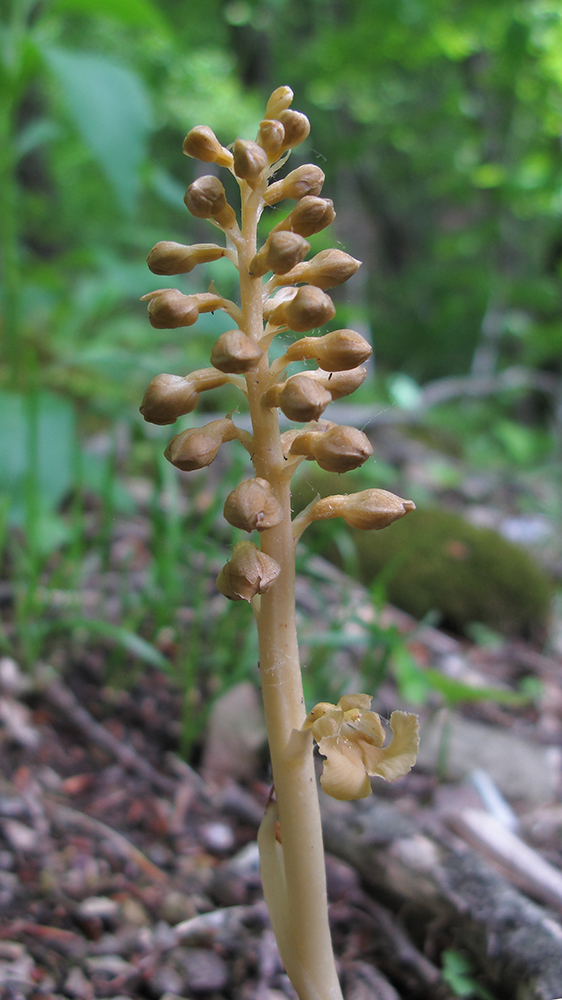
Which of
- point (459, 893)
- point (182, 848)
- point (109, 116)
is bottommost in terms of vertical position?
point (459, 893)

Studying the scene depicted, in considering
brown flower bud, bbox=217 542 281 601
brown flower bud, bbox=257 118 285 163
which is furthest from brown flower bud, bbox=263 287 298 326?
brown flower bud, bbox=217 542 281 601

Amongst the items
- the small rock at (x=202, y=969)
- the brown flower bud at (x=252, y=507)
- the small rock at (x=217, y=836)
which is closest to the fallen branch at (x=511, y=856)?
the small rock at (x=217, y=836)

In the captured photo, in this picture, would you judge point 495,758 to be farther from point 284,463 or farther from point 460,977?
point 284,463

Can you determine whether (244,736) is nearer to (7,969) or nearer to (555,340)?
(7,969)

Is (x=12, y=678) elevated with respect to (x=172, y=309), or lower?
elevated

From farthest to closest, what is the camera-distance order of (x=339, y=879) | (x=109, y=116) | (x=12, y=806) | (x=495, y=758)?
(x=109, y=116) → (x=495, y=758) → (x=12, y=806) → (x=339, y=879)

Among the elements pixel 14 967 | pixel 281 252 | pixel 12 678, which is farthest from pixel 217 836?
pixel 281 252

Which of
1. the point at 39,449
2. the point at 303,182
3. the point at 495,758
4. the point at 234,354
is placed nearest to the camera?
the point at 234,354
